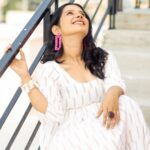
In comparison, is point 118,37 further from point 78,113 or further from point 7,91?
point 7,91

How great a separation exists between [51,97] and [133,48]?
5.76 feet

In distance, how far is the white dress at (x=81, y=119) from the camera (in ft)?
6.30

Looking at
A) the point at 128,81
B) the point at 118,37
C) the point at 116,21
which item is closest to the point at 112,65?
the point at 128,81

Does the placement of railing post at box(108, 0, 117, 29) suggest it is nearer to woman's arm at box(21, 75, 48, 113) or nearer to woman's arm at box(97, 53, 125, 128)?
woman's arm at box(97, 53, 125, 128)

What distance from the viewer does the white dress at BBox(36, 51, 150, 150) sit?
1919mm

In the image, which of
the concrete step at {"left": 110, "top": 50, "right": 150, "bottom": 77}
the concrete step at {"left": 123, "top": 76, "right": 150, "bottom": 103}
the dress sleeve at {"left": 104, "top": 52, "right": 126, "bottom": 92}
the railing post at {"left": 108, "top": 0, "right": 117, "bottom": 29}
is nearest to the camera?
the dress sleeve at {"left": 104, "top": 52, "right": 126, "bottom": 92}

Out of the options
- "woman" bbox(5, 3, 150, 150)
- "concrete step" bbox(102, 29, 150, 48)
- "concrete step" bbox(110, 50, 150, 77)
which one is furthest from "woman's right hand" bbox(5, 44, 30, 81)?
"concrete step" bbox(102, 29, 150, 48)

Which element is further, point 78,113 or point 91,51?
point 91,51

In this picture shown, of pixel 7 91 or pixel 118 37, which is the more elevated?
pixel 118 37

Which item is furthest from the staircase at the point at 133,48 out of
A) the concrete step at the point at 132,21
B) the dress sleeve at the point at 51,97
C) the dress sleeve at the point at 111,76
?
the dress sleeve at the point at 51,97

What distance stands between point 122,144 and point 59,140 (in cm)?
25

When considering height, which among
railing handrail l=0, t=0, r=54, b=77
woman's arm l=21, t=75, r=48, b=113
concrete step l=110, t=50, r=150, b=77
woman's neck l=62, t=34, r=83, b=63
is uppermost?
railing handrail l=0, t=0, r=54, b=77

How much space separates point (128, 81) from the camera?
3.30 metres

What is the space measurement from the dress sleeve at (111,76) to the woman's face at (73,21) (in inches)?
6.9
